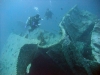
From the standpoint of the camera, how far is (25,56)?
5039 mm

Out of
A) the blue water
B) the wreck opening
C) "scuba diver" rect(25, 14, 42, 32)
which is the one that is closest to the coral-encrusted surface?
the wreck opening

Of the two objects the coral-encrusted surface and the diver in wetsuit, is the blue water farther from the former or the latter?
A: the coral-encrusted surface

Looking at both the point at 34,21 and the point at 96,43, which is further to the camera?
the point at 34,21

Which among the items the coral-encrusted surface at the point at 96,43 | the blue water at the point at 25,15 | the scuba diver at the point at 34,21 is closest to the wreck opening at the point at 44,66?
the coral-encrusted surface at the point at 96,43

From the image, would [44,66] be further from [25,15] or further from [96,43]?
[25,15]

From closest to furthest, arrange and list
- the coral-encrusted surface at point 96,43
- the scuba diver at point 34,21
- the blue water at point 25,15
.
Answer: the coral-encrusted surface at point 96,43, the scuba diver at point 34,21, the blue water at point 25,15

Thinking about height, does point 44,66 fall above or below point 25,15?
below

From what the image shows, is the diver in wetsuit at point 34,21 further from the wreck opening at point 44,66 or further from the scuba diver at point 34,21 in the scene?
the wreck opening at point 44,66

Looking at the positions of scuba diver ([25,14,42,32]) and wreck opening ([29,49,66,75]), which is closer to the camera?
wreck opening ([29,49,66,75])

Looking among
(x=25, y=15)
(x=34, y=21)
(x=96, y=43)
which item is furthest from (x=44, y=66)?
(x=25, y=15)

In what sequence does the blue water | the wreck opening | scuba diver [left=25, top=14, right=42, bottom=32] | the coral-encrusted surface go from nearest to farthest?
the wreck opening → the coral-encrusted surface → scuba diver [left=25, top=14, right=42, bottom=32] → the blue water

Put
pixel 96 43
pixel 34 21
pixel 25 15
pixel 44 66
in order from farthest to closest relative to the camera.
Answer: pixel 25 15
pixel 34 21
pixel 96 43
pixel 44 66

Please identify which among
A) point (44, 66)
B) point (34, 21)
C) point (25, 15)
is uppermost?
point (25, 15)

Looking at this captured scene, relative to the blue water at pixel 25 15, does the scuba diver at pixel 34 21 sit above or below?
below
